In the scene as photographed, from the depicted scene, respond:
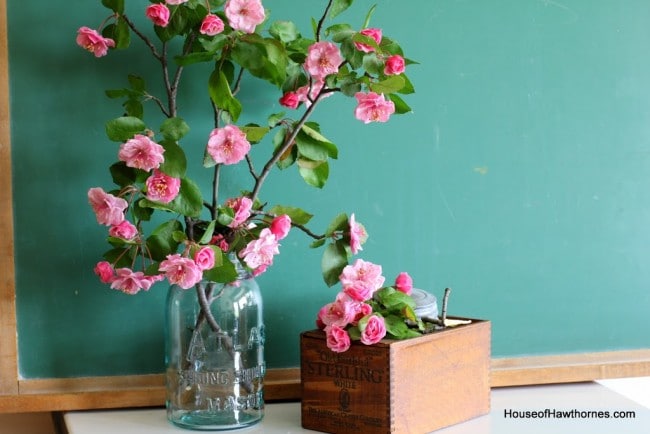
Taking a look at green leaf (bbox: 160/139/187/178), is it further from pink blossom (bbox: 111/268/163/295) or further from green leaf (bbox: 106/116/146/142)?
pink blossom (bbox: 111/268/163/295)

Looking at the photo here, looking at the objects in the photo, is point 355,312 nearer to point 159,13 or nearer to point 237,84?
point 237,84

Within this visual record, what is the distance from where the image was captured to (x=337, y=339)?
1.43 meters

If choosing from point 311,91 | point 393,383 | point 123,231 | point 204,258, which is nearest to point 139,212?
point 123,231

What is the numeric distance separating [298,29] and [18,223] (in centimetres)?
57

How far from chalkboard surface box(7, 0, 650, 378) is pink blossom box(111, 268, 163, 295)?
0.47 ft

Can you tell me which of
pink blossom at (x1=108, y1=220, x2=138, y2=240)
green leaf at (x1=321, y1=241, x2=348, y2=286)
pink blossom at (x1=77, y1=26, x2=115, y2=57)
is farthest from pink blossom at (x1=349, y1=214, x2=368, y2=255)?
pink blossom at (x1=77, y1=26, x2=115, y2=57)

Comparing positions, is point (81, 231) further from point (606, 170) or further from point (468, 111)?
point (606, 170)

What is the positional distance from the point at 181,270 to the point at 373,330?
290 mm

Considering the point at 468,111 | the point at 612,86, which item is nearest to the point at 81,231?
the point at 468,111

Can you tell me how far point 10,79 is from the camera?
157 cm

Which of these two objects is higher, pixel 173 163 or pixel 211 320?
pixel 173 163

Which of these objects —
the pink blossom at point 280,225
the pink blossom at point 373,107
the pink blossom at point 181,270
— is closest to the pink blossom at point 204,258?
the pink blossom at point 181,270

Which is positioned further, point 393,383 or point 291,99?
point 291,99

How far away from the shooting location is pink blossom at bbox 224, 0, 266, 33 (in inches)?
52.9
